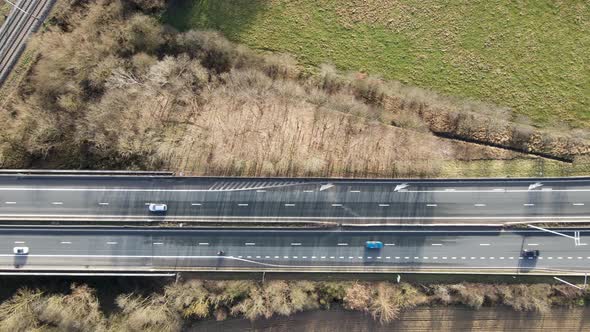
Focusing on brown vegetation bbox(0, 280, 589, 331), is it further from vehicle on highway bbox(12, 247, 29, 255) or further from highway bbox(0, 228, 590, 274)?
vehicle on highway bbox(12, 247, 29, 255)

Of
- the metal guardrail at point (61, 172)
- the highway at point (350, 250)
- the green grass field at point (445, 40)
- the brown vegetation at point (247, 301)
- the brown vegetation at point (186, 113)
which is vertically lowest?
the brown vegetation at point (247, 301)

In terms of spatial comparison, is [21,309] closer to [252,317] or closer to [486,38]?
[252,317]

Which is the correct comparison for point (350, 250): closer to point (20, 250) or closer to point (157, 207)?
point (157, 207)

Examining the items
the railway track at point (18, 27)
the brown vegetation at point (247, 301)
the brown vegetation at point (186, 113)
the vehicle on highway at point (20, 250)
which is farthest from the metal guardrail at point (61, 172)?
the brown vegetation at point (247, 301)

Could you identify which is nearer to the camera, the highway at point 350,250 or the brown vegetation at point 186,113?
the highway at point 350,250

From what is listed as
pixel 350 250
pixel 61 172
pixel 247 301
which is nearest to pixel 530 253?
pixel 350 250

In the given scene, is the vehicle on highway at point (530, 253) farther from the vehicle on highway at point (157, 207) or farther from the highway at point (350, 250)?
the vehicle on highway at point (157, 207)
